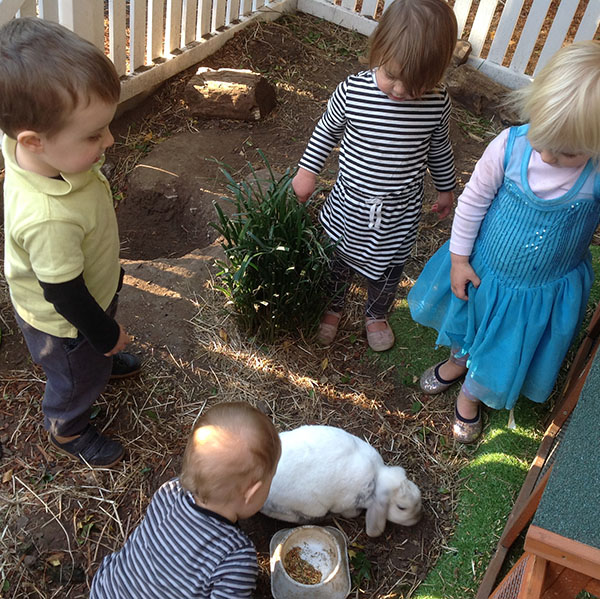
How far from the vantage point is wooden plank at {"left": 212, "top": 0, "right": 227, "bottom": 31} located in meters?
4.89

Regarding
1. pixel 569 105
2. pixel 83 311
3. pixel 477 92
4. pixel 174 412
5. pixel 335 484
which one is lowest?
pixel 174 412

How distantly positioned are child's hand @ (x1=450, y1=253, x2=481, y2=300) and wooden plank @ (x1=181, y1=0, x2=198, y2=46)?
324 cm

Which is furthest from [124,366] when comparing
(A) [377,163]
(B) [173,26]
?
(B) [173,26]

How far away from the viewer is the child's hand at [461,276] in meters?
2.40

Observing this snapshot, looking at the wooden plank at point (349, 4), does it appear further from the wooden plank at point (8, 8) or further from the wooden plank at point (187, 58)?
the wooden plank at point (8, 8)

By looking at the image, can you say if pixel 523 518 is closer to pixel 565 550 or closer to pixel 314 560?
pixel 314 560

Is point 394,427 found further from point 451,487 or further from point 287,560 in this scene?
Result: point 287,560

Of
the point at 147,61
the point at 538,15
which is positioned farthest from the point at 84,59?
the point at 538,15

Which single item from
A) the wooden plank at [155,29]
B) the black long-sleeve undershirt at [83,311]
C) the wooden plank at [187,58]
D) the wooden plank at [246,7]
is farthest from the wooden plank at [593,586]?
the wooden plank at [246,7]

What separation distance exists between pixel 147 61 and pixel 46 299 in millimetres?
3122

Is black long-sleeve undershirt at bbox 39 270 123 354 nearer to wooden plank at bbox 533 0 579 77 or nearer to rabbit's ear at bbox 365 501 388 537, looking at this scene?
rabbit's ear at bbox 365 501 388 537

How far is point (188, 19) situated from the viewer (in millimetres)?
4641

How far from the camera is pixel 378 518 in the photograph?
2.30 m

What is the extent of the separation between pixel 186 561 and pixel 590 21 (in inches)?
185
